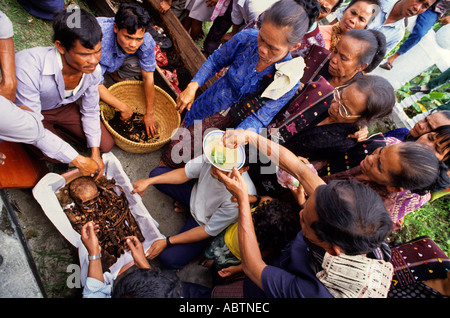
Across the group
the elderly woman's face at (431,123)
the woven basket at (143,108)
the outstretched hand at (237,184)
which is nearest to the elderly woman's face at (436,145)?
the elderly woman's face at (431,123)

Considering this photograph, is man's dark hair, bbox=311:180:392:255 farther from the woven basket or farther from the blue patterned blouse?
the woven basket

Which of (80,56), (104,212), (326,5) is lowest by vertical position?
(104,212)

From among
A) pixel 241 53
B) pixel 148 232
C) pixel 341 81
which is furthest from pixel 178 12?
pixel 148 232

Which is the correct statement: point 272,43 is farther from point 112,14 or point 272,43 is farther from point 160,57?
point 112,14

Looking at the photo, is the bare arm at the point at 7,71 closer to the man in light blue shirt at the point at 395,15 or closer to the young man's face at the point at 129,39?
the young man's face at the point at 129,39

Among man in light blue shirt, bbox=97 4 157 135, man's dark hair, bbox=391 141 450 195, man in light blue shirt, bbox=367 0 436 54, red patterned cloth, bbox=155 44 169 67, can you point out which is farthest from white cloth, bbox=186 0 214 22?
man's dark hair, bbox=391 141 450 195

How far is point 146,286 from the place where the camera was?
147 cm

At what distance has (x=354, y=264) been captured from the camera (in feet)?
4.74

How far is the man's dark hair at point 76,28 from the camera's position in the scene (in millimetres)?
1834

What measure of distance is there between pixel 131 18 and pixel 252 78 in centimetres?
120

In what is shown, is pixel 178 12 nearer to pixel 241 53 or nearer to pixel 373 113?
pixel 241 53

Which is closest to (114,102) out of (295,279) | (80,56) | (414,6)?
(80,56)

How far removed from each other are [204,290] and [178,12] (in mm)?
4062
